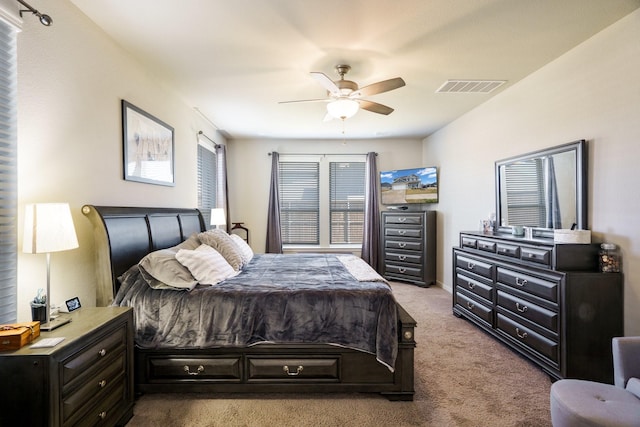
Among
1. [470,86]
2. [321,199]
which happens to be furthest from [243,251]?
[470,86]

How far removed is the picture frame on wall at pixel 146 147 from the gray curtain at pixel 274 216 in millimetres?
2364

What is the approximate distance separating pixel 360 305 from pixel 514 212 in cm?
239

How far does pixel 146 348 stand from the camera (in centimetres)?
207

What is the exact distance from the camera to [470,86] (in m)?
3.31

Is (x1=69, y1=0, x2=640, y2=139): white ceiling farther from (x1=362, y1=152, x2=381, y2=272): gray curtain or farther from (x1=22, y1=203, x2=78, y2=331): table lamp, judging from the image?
(x1=362, y1=152, x2=381, y2=272): gray curtain

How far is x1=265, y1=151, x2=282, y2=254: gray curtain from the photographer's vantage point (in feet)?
18.4

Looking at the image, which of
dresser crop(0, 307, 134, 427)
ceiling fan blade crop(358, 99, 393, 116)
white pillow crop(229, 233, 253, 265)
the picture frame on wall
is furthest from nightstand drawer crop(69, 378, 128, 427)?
ceiling fan blade crop(358, 99, 393, 116)

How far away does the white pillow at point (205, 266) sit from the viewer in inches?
88.4

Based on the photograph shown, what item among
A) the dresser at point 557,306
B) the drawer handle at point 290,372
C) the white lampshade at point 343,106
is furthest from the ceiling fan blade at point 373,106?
the drawer handle at point 290,372

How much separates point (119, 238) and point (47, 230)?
2.50ft

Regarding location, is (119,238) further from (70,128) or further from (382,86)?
(382,86)

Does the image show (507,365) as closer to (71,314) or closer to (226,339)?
(226,339)

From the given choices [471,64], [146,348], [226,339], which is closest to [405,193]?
[471,64]

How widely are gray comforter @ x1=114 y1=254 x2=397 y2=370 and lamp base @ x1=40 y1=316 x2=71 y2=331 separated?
41 centimetres
